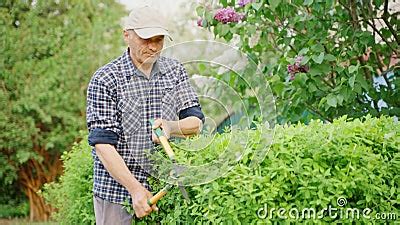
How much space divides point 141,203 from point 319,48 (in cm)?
172

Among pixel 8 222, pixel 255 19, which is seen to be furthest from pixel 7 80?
pixel 255 19

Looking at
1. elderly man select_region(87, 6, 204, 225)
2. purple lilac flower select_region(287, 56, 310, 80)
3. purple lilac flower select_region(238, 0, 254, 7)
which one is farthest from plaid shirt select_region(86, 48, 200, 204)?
purple lilac flower select_region(238, 0, 254, 7)

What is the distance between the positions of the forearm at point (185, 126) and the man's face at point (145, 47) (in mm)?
226

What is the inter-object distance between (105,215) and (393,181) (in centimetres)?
100

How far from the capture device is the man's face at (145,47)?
104 inches

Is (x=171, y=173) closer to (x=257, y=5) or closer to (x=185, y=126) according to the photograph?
(x=185, y=126)

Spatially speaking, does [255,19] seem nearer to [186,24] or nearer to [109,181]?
[109,181]

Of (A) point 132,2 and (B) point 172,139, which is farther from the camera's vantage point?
(A) point 132,2

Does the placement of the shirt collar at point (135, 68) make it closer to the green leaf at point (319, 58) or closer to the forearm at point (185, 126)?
the forearm at point (185, 126)

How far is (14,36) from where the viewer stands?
762cm

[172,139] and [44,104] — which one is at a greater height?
[44,104]

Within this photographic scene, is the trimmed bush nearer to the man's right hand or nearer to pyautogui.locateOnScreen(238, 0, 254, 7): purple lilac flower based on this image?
the man's right hand

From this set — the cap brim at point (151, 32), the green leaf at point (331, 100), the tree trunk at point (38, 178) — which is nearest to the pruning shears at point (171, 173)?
the cap brim at point (151, 32)

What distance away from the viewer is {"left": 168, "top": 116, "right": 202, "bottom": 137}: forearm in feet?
8.77
